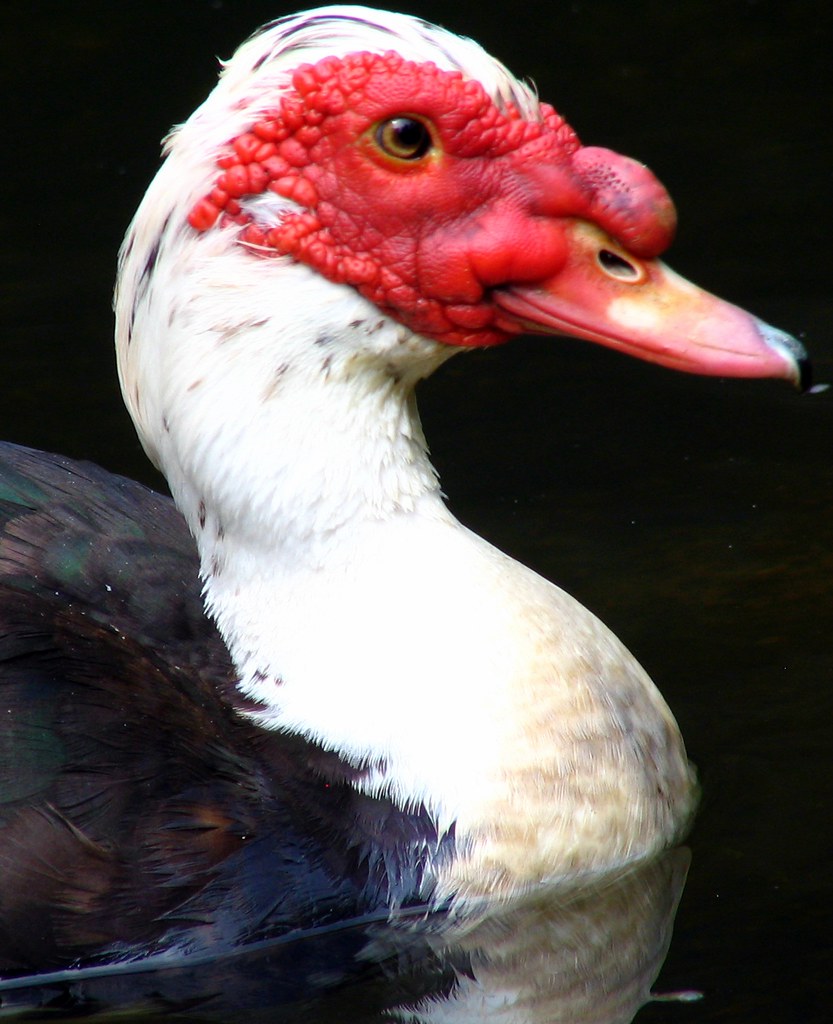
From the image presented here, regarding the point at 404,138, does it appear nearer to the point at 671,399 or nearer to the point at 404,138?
the point at 404,138

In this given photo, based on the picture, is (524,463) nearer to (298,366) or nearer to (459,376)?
(459,376)

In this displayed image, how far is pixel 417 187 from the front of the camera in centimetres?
329

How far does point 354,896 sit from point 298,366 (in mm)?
1013

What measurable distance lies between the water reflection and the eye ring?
1.46 meters

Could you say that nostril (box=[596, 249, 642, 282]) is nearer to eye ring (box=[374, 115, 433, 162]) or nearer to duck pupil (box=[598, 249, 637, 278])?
duck pupil (box=[598, 249, 637, 278])

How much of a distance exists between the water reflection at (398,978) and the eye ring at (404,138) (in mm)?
1456

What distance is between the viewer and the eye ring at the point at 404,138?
128 inches

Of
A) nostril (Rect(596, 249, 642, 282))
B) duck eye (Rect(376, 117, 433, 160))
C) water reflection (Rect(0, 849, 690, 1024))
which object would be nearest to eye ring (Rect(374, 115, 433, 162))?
duck eye (Rect(376, 117, 433, 160))

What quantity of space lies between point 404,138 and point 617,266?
1.55 feet

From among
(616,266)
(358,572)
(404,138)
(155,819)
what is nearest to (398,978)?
(155,819)

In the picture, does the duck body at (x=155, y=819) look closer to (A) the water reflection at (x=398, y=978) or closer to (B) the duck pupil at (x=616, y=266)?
(A) the water reflection at (x=398, y=978)

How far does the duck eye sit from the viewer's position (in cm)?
324

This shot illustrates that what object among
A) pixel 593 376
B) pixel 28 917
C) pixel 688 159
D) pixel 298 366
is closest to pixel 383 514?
pixel 298 366

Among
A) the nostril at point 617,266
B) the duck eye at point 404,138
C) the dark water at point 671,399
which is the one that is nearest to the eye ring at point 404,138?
the duck eye at point 404,138
